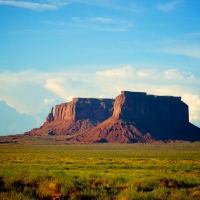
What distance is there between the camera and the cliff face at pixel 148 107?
6334 inches

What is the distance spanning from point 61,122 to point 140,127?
62.2m

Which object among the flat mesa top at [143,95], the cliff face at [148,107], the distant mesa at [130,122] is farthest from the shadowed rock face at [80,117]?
the cliff face at [148,107]

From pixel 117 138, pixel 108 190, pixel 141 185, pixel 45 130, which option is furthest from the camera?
pixel 45 130

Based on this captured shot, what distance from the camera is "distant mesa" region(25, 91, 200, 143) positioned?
14400cm

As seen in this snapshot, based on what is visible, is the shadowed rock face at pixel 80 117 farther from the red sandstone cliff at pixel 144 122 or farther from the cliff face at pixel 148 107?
the red sandstone cliff at pixel 144 122

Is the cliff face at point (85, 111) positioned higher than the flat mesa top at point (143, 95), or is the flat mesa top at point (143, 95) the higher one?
the flat mesa top at point (143, 95)

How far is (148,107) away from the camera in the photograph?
548 ft

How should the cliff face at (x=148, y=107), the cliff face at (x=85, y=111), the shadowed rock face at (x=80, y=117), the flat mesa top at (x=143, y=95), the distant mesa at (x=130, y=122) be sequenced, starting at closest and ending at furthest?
the distant mesa at (x=130, y=122) < the cliff face at (x=148, y=107) < the flat mesa top at (x=143, y=95) < the shadowed rock face at (x=80, y=117) < the cliff face at (x=85, y=111)

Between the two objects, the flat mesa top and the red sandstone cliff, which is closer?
the red sandstone cliff

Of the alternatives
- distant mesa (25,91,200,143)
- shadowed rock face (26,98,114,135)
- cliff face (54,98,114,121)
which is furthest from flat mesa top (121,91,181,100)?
cliff face (54,98,114,121)

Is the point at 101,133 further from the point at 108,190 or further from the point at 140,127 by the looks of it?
the point at 108,190

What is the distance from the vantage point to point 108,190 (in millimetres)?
17062

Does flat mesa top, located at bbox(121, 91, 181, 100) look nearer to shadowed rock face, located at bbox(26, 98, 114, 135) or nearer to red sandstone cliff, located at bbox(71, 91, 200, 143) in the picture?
red sandstone cliff, located at bbox(71, 91, 200, 143)

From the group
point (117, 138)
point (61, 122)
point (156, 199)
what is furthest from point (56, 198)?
point (61, 122)
